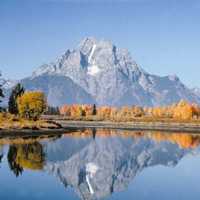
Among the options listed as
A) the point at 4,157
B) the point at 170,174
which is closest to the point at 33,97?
the point at 4,157

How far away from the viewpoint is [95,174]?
56.8 m

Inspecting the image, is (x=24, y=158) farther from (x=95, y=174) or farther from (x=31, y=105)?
(x=31, y=105)

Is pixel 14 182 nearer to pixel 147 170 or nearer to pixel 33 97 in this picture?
pixel 147 170

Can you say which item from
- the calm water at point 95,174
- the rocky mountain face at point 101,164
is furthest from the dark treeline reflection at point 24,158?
the rocky mountain face at point 101,164

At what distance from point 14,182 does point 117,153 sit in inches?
1689

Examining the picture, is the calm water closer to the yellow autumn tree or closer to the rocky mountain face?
the rocky mountain face

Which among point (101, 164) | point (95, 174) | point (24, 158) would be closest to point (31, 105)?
point (101, 164)

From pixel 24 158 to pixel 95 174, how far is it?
1284cm

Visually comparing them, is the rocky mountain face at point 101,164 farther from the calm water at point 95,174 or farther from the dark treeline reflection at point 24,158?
the dark treeline reflection at point 24,158

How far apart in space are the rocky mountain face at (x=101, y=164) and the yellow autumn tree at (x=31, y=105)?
56239 mm

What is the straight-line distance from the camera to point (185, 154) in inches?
3403

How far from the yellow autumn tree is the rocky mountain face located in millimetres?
56239

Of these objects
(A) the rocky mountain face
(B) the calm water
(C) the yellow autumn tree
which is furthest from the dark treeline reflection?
(C) the yellow autumn tree

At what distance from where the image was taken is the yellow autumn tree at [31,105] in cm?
15338
